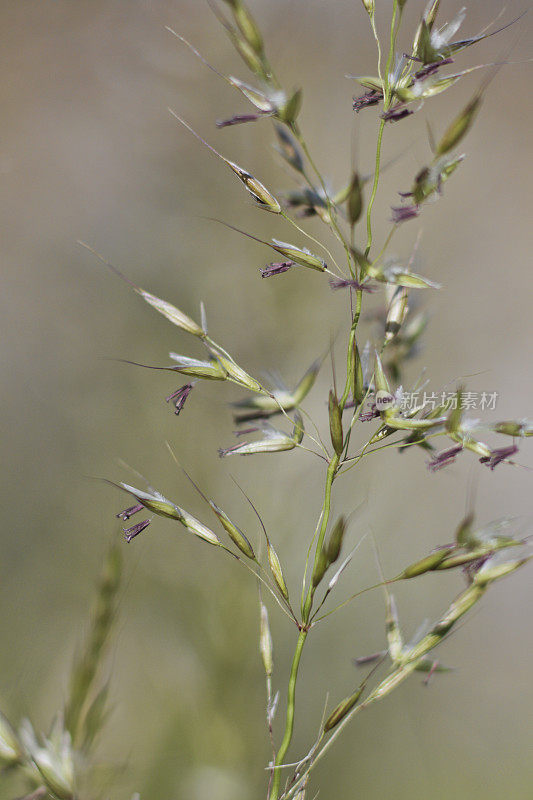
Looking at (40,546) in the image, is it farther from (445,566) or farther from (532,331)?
(532,331)

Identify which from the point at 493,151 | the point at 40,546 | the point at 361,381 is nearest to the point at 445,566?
the point at 361,381

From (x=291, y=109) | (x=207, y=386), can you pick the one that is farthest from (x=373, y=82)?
(x=207, y=386)

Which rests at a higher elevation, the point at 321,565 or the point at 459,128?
the point at 459,128

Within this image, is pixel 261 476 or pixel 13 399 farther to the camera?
pixel 13 399

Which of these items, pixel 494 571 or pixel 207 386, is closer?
pixel 494 571

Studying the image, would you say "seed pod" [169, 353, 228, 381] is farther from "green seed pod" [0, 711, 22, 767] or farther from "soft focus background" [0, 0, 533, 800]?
"soft focus background" [0, 0, 533, 800]

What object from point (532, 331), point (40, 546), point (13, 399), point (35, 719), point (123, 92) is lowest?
point (35, 719)

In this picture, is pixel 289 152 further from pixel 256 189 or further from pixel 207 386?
pixel 207 386
